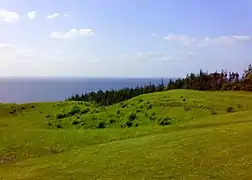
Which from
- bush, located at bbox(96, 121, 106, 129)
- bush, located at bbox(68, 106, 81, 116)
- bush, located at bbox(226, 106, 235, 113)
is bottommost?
bush, located at bbox(96, 121, 106, 129)

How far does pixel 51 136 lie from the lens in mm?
47219

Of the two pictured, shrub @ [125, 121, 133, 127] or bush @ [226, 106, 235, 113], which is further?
bush @ [226, 106, 235, 113]

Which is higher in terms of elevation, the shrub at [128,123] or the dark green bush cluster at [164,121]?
the dark green bush cluster at [164,121]

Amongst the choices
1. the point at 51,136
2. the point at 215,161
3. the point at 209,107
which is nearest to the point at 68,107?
the point at 209,107

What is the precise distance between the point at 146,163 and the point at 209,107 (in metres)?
44.1

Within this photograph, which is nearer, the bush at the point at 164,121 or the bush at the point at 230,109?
the bush at the point at 164,121

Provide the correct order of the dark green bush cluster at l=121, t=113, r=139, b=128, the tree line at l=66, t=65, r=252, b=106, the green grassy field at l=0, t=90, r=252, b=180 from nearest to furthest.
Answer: the green grassy field at l=0, t=90, r=252, b=180 < the dark green bush cluster at l=121, t=113, r=139, b=128 < the tree line at l=66, t=65, r=252, b=106

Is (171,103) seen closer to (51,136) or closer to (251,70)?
(51,136)

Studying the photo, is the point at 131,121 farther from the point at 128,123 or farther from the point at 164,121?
the point at 164,121

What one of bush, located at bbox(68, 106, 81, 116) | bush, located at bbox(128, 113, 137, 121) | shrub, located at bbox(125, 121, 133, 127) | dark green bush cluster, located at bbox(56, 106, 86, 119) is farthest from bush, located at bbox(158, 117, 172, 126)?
bush, located at bbox(68, 106, 81, 116)

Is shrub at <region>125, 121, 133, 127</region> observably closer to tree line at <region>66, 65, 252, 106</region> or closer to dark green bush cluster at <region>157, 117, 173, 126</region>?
dark green bush cluster at <region>157, 117, 173, 126</region>

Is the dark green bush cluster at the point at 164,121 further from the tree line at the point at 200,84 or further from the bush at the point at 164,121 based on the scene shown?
the tree line at the point at 200,84

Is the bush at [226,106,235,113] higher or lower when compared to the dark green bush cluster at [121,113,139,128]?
higher

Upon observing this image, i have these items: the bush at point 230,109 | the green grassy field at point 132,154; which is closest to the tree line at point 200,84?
the bush at point 230,109
